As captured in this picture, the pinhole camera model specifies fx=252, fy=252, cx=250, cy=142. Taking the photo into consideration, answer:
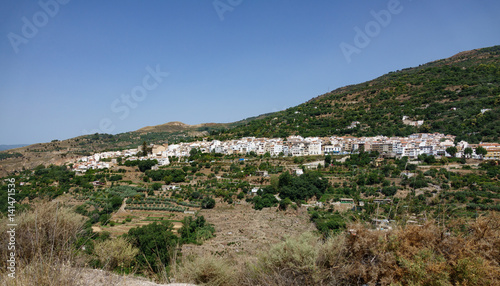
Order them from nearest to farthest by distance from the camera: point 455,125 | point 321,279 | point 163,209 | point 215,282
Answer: point 321,279 < point 215,282 < point 163,209 < point 455,125

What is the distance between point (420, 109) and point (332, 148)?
17.2m

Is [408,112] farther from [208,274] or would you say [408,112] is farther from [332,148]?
[208,274]

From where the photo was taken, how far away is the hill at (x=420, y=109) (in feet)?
101

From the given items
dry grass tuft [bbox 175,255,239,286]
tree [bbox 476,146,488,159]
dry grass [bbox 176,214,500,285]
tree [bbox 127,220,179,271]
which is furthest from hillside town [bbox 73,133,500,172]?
dry grass tuft [bbox 175,255,239,286]

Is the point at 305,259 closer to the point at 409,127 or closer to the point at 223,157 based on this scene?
the point at 223,157

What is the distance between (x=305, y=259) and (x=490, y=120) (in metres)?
36.7

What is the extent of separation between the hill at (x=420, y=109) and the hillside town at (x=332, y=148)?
3.37 meters

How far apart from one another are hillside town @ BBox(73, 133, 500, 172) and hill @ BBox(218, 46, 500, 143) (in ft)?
11.1

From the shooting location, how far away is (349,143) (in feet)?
105

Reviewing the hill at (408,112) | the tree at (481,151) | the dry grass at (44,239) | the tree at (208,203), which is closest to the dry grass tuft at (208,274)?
the dry grass at (44,239)

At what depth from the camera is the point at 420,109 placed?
1483 inches

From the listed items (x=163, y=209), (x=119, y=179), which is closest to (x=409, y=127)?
(x=163, y=209)

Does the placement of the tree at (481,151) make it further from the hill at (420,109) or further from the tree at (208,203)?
the tree at (208,203)

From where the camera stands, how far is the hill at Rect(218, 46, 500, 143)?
30.8 meters
